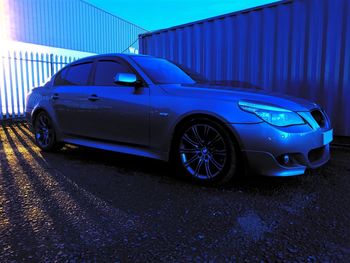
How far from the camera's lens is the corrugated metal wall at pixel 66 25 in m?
14.7

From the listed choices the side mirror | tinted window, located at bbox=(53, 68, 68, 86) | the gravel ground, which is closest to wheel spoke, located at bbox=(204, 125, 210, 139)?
the gravel ground

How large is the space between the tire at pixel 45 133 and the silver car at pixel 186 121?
321 mm

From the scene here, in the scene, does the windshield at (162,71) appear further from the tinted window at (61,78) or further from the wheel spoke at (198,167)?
the tinted window at (61,78)

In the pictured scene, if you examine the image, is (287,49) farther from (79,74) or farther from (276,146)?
(79,74)

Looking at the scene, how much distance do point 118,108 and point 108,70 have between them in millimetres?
703

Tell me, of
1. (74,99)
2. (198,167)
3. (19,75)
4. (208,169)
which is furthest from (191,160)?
(19,75)

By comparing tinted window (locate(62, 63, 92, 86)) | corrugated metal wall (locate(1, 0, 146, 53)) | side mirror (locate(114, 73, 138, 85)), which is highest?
corrugated metal wall (locate(1, 0, 146, 53))

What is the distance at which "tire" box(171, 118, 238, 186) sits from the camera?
323 cm

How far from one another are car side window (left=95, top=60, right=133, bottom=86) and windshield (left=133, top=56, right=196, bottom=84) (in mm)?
209

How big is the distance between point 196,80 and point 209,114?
109 centimetres

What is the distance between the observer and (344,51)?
5.38 m

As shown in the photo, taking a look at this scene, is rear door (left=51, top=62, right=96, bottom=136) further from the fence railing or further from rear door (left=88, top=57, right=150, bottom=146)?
the fence railing

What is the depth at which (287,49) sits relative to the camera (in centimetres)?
595

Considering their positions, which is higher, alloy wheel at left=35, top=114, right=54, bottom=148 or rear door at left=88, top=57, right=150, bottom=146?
rear door at left=88, top=57, right=150, bottom=146
